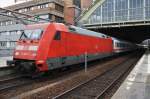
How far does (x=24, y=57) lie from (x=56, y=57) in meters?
1.80

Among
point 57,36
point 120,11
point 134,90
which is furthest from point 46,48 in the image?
point 120,11

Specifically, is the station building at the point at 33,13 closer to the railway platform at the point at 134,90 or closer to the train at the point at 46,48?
the train at the point at 46,48

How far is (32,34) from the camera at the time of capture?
1491 centimetres

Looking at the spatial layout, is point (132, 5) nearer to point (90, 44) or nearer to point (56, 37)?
point (90, 44)

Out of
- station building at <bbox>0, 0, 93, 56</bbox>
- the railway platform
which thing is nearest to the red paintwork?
the railway platform

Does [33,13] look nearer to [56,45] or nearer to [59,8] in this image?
[59,8]

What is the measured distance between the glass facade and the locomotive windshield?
126ft

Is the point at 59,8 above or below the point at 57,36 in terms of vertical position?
above

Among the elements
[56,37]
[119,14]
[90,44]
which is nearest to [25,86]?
[56,37]

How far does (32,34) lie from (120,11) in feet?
137

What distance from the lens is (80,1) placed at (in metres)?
75.8

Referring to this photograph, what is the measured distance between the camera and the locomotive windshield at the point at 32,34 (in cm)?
1453

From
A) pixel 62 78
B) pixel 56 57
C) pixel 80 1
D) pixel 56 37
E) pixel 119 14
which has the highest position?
pixel 80 1

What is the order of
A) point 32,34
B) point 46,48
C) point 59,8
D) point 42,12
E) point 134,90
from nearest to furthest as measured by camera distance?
point 134,90, point 46,48, point 32,34, point 42,12, point 59,8
